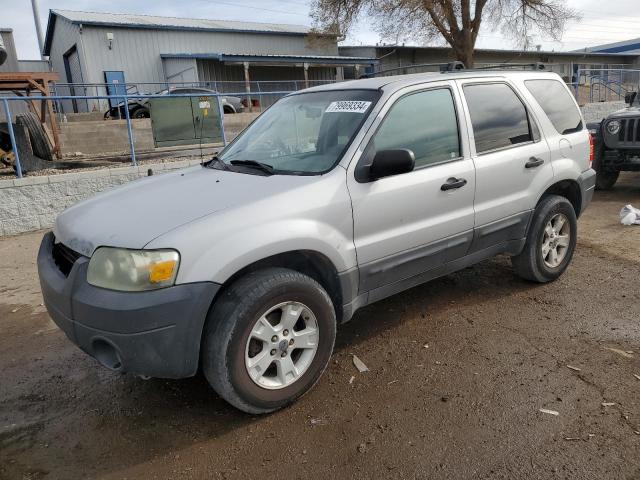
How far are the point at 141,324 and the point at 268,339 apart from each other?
2.21 ft

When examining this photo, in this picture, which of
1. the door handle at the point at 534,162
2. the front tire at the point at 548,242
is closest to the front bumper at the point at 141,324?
the door handle at the point at 534,162

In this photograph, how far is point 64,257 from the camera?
3.04 m

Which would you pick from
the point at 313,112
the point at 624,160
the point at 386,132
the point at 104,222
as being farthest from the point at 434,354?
the point at 624,160

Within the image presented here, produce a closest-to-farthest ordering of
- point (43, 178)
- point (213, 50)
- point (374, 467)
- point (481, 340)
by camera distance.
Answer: point (374, 467) → point (481, 340) → point (43, 178) → point (213, 50)

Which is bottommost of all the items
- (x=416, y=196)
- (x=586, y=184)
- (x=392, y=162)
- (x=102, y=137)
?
(x=586, y=184)

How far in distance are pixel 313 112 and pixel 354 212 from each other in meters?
1.02

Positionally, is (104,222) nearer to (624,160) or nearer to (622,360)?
(622,360)

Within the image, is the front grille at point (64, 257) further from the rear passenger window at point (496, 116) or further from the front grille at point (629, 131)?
the front grille at point (629, 131)

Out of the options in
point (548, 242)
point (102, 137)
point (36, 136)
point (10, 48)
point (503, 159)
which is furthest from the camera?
point (10, 48)

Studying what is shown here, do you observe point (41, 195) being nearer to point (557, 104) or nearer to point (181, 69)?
point (557, 104)

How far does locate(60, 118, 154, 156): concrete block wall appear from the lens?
41.6 ft

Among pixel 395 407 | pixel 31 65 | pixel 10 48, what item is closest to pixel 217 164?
pixel 395 407

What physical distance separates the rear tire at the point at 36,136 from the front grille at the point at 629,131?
9356 mm

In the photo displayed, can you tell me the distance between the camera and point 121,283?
8.18 feet
